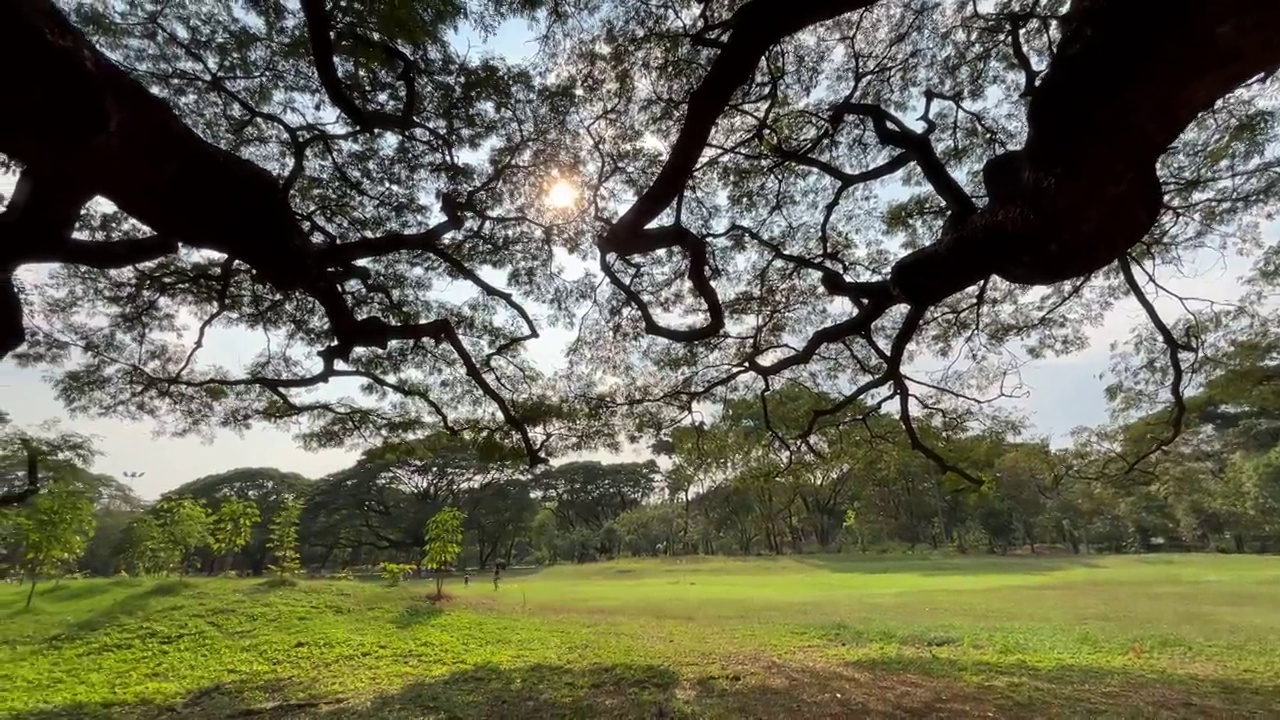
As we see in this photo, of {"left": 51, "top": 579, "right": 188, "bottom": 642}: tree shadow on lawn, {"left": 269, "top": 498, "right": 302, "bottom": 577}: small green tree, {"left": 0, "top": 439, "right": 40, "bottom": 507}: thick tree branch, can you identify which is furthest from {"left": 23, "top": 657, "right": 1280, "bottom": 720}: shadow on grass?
{"left": 269, "top": 498, "right": 302, "bottom": 577}: small green tree

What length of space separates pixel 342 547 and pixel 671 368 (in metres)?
34.2

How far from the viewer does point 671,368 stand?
308 inches

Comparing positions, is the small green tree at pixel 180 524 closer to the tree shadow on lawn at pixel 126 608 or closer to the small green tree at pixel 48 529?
the small green tree at pixel 48 529

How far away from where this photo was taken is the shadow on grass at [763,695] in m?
4.77

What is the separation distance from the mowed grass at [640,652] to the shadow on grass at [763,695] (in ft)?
0.10

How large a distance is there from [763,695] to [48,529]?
15.4 meters

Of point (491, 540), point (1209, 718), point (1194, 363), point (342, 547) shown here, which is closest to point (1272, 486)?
point (1194, 363)

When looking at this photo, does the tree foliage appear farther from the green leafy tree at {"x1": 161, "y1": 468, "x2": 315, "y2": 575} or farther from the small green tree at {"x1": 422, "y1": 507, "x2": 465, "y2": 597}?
the green leafy tree at {"x1": 161, "y1": 468, "x2": 315, "y2": 575}

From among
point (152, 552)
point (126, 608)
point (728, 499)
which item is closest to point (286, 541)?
point (126, 608)

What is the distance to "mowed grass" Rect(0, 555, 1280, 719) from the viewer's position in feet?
16.9

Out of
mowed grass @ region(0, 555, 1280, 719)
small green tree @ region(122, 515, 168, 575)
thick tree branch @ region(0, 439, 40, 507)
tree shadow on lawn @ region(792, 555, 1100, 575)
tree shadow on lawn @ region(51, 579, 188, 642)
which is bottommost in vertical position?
tree shadow on lawn @ region(792, 555, 1100, 575)

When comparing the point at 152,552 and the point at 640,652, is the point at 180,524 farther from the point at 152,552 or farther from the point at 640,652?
the point at 640,652

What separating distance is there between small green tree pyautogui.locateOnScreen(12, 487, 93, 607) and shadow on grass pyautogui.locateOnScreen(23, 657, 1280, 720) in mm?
9651

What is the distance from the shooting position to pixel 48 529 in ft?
41.0
